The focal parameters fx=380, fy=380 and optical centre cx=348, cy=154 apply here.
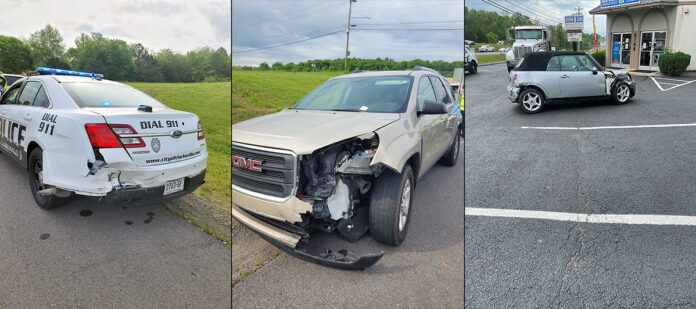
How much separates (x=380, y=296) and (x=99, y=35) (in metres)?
1.50

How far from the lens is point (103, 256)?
1.48 metres

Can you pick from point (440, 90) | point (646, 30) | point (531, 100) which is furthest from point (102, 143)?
point (646, 30)

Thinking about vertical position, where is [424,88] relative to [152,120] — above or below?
above

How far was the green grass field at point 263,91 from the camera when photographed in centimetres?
99

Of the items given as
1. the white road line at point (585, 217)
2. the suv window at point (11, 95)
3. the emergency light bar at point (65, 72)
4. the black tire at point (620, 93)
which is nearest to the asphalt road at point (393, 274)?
the emergency light bar at point (65, 72)

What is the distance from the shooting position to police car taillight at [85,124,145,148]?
1.26 metres

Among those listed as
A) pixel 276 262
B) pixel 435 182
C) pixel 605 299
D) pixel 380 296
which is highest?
pixel 435 182

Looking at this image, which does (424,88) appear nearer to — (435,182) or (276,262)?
(435,182)

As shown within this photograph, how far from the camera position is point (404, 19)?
1277 millimetres

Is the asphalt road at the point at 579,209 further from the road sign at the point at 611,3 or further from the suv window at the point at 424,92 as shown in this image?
the road sign at the point at 611,3

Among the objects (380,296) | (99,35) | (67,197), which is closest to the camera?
(380,296)

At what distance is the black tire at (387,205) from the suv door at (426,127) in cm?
17

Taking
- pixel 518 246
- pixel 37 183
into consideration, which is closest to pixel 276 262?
pixel 37 183

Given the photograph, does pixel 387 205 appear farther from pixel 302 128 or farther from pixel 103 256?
Answer: pixel 103 256
